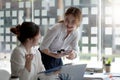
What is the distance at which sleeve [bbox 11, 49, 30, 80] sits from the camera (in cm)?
161

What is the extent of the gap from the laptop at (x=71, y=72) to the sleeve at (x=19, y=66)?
0.27m

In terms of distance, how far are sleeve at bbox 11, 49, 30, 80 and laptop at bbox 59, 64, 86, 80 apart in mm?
272

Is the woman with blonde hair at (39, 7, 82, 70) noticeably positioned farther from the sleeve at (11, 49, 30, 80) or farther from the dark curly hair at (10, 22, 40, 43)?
the sleeve at (11, 49, 30, 80)

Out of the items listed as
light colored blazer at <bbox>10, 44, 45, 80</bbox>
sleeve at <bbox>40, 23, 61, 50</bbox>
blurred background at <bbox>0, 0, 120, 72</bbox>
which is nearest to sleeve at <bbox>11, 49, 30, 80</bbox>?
light colored blazer at <bbox>10, 44, 45, 80</bbox>

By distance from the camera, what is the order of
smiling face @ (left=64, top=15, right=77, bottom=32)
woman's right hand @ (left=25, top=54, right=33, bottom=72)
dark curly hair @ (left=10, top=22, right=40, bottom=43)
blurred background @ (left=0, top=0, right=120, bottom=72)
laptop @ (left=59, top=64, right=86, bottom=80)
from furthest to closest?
blurred background @ (left=0, top=0, right=120, bottom=72)
smiling face @ (left=64, top=15, right=77, bottom=32)
dark curly hair @ (left=10, top=22, right=40, bottom=43)
woman's right hand @ (left=25, top=54, right=33, bottom=72)
laptop @ (left=59, top=64, right=86, bottom=80)

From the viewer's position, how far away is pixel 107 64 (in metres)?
2.51

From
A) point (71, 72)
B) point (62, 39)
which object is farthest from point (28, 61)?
point (62, 39)

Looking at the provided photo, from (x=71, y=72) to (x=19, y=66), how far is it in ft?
1.28

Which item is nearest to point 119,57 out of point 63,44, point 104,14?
point 104,14

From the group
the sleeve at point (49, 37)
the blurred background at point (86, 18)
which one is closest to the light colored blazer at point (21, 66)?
the sleeve at point (49, 37)

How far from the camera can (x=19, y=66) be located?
171cm

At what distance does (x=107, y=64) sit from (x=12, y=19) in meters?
1.75

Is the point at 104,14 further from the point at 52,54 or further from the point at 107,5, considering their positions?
the point at 52,54

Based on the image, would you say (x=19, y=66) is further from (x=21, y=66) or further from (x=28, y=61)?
(x=28, y=61)
